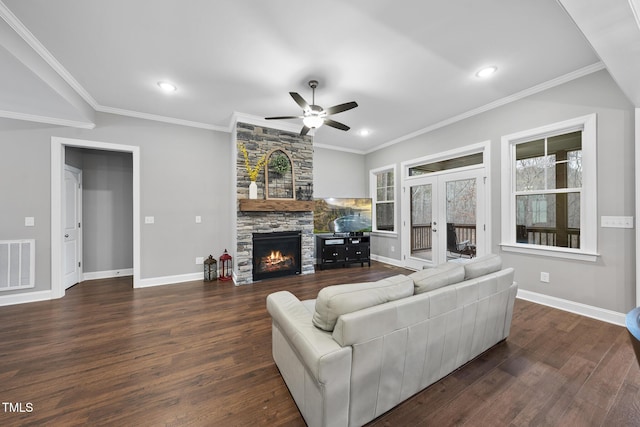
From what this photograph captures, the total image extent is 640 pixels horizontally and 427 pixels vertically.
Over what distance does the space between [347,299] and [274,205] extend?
2987 mm

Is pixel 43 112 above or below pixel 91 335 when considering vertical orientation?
above

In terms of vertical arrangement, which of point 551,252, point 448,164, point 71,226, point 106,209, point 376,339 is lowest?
point 376,339

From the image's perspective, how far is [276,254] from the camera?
4.30m

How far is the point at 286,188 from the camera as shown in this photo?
4.35 metres

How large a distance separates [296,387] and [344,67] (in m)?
2.97

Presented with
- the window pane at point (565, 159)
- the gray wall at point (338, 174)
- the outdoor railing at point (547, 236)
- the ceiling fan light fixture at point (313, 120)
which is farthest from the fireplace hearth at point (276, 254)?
the window pane at point (565, 159)

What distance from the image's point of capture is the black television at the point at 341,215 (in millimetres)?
4906

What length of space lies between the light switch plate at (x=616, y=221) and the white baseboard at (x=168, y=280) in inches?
219

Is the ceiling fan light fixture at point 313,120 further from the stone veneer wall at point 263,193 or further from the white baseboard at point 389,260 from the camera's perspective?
the white baseboard at point 389,260

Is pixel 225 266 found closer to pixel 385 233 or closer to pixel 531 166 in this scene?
pixel 385 233

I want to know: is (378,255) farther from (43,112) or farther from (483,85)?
(43,112)

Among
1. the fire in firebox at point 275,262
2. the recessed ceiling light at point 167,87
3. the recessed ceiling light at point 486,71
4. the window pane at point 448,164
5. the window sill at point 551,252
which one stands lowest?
the fire in firebox at point 275,262

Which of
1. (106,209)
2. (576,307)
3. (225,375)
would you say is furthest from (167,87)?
(576,307)

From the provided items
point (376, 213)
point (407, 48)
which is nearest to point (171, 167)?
point (407, 48)
